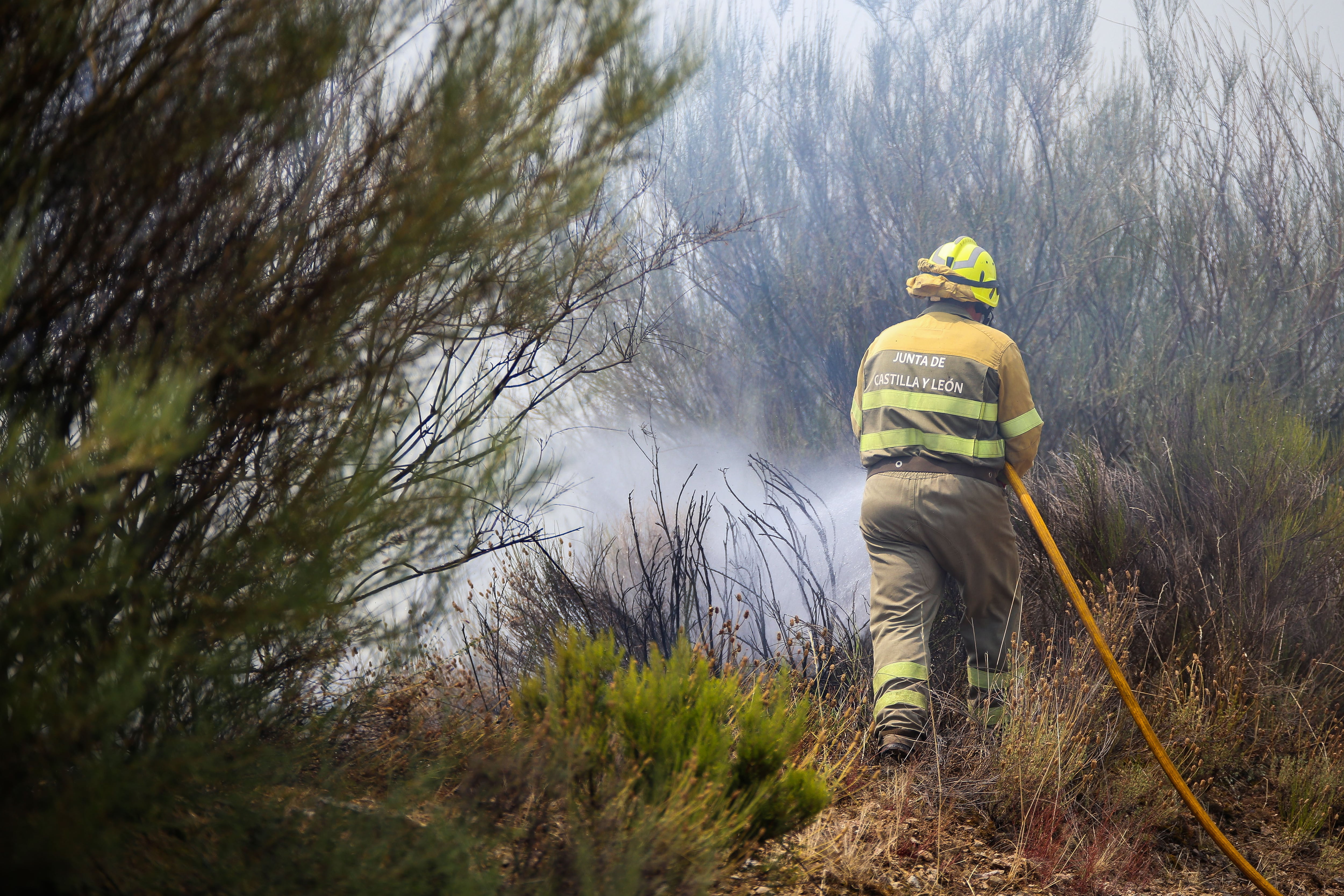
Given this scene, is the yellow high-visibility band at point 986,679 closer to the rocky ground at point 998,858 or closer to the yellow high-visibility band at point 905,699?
the yellow high-visibility band at point 905,699

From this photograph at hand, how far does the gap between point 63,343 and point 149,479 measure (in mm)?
314

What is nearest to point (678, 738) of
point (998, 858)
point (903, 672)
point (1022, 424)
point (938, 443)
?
point (998, 858)

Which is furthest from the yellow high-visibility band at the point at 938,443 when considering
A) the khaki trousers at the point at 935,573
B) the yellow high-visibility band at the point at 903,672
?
the yellow high-visibility band at the point at 903,672

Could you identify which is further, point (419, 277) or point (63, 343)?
point (419, 277)

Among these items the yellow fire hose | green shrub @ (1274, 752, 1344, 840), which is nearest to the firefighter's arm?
the yellow fire hose

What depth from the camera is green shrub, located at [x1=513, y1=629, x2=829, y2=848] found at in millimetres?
2031

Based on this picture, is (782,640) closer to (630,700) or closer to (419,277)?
(630,700)

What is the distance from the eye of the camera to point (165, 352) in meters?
1.89

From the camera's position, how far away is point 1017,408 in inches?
150

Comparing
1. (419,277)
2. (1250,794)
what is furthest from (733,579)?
(419,277)

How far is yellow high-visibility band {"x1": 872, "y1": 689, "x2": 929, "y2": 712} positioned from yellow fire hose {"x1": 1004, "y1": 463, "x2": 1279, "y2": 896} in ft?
2.20

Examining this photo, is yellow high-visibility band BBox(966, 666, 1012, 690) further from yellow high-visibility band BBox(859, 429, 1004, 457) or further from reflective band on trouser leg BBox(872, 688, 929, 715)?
yellow high-visibility band BBox(859, 429, 1004, 457)

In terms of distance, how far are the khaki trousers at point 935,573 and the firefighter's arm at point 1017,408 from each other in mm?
223

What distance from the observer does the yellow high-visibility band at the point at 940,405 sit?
3771 mm
